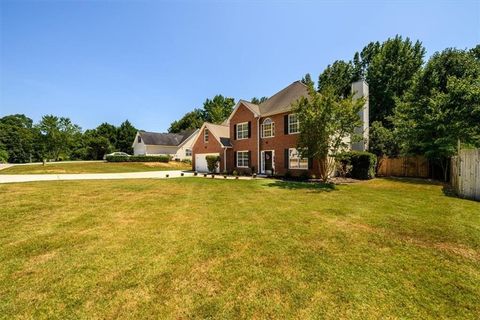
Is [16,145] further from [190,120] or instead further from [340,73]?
[340,73]

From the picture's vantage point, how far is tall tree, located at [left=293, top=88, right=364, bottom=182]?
1378 cm

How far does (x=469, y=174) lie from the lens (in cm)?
993

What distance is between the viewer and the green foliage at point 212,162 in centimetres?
2361

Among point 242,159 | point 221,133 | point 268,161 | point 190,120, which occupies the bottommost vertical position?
point 268,161

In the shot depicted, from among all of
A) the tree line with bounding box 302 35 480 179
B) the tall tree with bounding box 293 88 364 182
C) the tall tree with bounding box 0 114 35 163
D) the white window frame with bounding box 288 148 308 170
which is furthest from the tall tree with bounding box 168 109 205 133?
the tall tree with bounding box 293 88 364 182

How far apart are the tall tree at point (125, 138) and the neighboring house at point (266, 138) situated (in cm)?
3732

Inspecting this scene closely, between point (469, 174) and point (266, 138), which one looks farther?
point (266, 138)

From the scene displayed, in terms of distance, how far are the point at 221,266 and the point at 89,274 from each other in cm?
218

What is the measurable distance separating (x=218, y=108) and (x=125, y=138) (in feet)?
78.4

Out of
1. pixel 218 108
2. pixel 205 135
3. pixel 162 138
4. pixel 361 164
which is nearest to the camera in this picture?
pixel 361 164

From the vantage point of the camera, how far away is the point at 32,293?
323cm

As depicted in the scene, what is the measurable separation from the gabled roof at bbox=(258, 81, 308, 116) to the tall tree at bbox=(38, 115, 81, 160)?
1183 inches

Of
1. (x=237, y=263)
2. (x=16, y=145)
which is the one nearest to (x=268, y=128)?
(x=237, y=263)

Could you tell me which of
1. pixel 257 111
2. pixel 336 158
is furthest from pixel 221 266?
pixel 257 111
